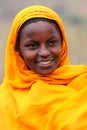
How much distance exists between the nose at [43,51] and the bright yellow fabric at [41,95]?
16 centimetres

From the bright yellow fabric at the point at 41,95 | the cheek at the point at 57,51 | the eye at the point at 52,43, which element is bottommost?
the bright yellow fabric at the point at 41,95

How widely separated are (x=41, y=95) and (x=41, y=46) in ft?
0.87

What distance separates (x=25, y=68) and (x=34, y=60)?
0.52 ft

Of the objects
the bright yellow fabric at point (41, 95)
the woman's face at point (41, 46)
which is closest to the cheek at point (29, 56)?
the woman's face at point (41, 46)

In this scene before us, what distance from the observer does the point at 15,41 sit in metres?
3.03

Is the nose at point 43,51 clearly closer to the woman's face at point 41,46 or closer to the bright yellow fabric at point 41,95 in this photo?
the woman's face at point 41,46

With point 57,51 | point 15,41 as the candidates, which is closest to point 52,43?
point 57,51

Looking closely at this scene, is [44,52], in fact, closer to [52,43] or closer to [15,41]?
[52,43]

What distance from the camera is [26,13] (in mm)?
3000

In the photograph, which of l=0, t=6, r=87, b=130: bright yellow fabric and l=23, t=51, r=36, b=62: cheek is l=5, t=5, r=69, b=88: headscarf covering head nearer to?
l=0, t=6, r=87, b=130: bright yellow fabric

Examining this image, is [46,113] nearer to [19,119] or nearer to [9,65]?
[19,119]

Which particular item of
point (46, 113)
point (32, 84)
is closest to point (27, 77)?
point (32, 84)

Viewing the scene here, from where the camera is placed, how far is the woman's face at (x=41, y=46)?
2859 millimetres

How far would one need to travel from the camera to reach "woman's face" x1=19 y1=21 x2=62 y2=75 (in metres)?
2.86
